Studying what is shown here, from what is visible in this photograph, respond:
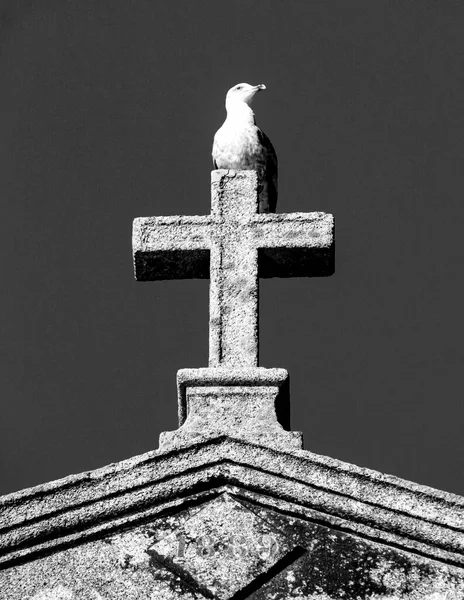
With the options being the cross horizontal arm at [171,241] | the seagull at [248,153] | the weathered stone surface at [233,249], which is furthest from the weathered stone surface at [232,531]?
the seagull at [248,153]

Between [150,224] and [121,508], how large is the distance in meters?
1.60

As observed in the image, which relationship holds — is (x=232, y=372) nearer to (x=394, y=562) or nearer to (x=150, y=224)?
(x=150, y=224)

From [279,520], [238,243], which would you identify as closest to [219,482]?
[279,520]

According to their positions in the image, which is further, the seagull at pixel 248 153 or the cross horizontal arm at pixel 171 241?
the seagull at pixel 248 153

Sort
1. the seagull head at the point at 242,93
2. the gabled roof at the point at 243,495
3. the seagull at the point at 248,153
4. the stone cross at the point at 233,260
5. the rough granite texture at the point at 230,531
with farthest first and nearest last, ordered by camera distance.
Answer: the seagull head at the point at 242,93
the seagull at the point at 248,153
the stone cross at the point at 233,260
the gabled roof at the point at 243,495
the rough granite texture at the point at 230,531

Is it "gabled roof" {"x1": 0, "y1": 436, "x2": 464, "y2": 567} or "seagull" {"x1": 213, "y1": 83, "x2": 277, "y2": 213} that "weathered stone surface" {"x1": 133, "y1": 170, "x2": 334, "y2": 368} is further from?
"seagull" {"x1": 213, "y1": 83, "x2": 277, "y2": 213}

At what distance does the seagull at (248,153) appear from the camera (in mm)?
6875

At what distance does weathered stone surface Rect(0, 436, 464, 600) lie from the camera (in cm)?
402

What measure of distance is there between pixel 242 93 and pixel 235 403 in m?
4.22

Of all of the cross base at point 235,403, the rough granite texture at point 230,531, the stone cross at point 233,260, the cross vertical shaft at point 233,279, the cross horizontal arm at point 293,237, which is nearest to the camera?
the rough granite texture at point 230,531

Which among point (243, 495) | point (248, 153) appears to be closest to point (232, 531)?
point (243, 495)

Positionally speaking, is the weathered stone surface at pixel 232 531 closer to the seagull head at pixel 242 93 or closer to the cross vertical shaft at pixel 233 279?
the cross vertical shaft at pixel 233 279

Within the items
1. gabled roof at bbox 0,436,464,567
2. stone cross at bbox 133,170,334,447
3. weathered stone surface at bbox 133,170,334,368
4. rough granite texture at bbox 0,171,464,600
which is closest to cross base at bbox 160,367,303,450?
stone cross at bbox 133,170,334,447

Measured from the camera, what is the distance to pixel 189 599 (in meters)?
3.95
